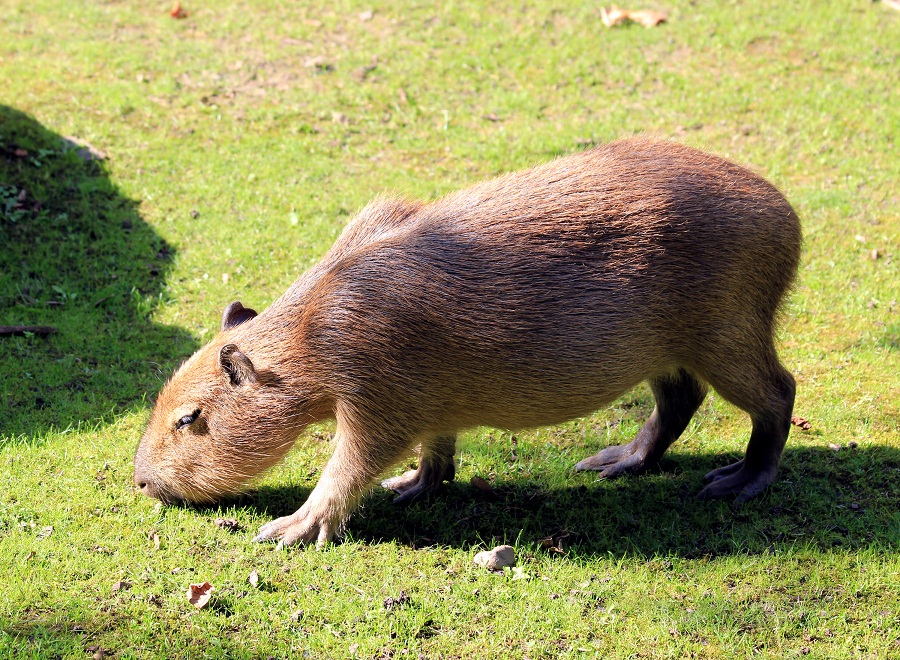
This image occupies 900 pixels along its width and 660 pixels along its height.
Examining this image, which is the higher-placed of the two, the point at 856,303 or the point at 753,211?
the point at 753,211

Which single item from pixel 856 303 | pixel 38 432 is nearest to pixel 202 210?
pixel 38 432

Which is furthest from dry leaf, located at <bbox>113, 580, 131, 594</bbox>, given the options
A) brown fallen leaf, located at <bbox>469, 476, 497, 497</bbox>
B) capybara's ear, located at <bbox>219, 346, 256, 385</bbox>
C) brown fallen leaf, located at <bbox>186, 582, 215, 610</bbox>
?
brown fallen leaf, located at <bbox>469, 476, 497, 497</bbox>

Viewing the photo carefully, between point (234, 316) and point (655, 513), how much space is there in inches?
93.6

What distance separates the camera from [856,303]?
6.38 m

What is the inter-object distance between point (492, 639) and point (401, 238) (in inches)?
72.3

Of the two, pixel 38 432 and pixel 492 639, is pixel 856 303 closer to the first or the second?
pixel 492 639

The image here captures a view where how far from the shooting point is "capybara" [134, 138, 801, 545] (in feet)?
13.7

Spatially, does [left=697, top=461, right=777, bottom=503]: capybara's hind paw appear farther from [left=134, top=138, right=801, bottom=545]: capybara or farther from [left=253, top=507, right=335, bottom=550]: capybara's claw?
[left=253, top=507, right=335, bottom=550]: capybara's claw

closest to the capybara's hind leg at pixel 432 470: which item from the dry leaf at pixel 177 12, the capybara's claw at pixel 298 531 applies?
the capybara's claw at pixel 298 531

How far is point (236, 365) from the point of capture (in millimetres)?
4199

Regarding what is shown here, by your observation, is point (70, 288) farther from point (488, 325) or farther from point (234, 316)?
point (488, 325)

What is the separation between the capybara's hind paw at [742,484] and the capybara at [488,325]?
473 mm

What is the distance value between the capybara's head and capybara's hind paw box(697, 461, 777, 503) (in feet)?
7.12

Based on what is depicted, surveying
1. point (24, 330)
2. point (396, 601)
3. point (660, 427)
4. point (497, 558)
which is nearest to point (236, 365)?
point (396, 601)
